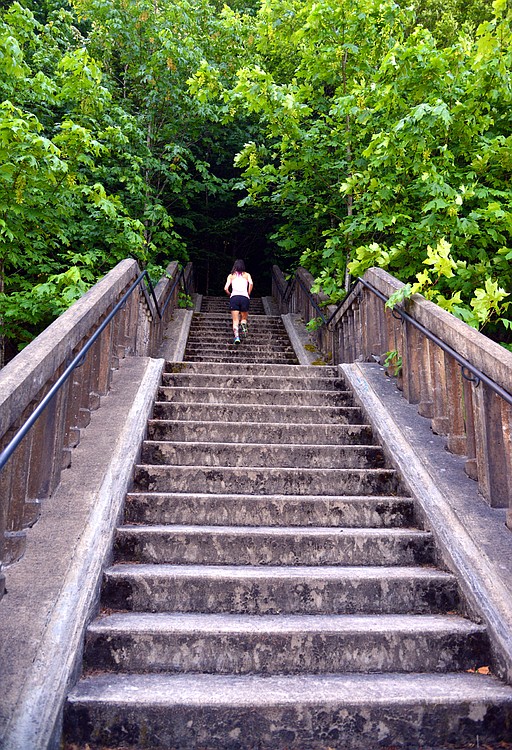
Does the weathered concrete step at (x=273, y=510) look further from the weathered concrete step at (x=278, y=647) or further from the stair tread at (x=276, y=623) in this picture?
the weathered concrete step at (x=278, y=647)

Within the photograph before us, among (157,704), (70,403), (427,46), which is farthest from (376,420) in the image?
(427,46)

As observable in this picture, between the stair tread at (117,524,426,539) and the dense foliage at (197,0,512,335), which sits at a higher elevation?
the dense foliage at (197,0,512,335)

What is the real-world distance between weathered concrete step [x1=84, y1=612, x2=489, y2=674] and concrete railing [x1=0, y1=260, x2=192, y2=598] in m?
0.54

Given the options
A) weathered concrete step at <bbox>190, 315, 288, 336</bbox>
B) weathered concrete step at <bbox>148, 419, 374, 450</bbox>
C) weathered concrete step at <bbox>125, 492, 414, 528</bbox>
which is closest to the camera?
weathered concrete step at <bbox>125, 492, 414, 528</bbox>

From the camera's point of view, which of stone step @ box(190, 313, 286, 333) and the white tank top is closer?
the white tank top

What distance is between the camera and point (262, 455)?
3.58 metres

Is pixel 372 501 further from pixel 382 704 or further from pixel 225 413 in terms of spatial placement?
pixel 225 413

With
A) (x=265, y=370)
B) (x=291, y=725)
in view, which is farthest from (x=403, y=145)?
(x=291, y=725)

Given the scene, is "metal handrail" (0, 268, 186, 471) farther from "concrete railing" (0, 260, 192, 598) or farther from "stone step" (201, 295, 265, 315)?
"stone step" (201, 295, 265, 315)

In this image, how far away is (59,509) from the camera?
8.46 feet

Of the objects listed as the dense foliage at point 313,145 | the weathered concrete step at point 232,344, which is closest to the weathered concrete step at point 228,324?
the weathered concrete step at point 232,344

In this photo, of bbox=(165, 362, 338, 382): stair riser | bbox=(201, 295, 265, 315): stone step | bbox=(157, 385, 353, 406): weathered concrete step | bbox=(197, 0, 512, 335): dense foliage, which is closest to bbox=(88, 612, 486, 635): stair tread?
bbox=(197, 0, 512, 335): dense foliage

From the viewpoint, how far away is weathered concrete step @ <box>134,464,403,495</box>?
10.6 ft

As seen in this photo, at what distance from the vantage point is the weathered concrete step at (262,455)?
3508mm
